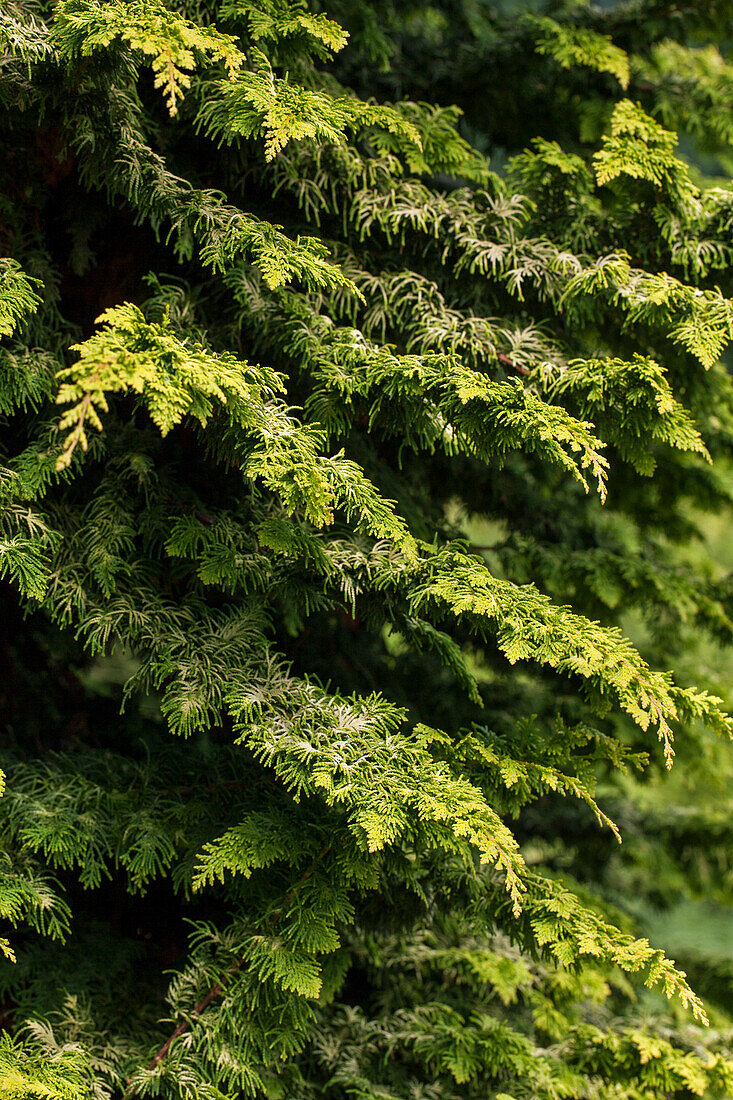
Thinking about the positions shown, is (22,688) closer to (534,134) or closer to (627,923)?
(627,923)

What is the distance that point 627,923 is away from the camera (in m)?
3.62

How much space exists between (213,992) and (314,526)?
4.75ft

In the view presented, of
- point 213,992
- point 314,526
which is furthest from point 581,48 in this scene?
point 213,992

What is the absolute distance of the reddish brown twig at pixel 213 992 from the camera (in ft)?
7.93

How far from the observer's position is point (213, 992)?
2475mm

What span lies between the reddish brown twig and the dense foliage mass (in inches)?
0.6

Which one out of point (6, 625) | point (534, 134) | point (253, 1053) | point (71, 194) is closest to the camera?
point (253, 1053)

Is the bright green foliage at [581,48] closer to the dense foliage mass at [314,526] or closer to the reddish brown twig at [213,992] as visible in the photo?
the dense foliage mass at [314,526]

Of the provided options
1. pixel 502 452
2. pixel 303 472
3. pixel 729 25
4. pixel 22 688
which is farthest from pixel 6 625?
pixel 729 25

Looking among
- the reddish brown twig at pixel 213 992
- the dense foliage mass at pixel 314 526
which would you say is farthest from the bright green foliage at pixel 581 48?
the reddish brown twig at pixel 213 992

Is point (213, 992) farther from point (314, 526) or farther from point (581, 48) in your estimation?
point (581, 48)

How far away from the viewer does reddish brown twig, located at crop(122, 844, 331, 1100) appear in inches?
95.1

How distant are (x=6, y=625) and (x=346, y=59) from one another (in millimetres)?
2863

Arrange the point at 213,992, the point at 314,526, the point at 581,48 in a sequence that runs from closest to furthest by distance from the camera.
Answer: the point at 213,992 < the point at 314,526 < the point at 581,48
